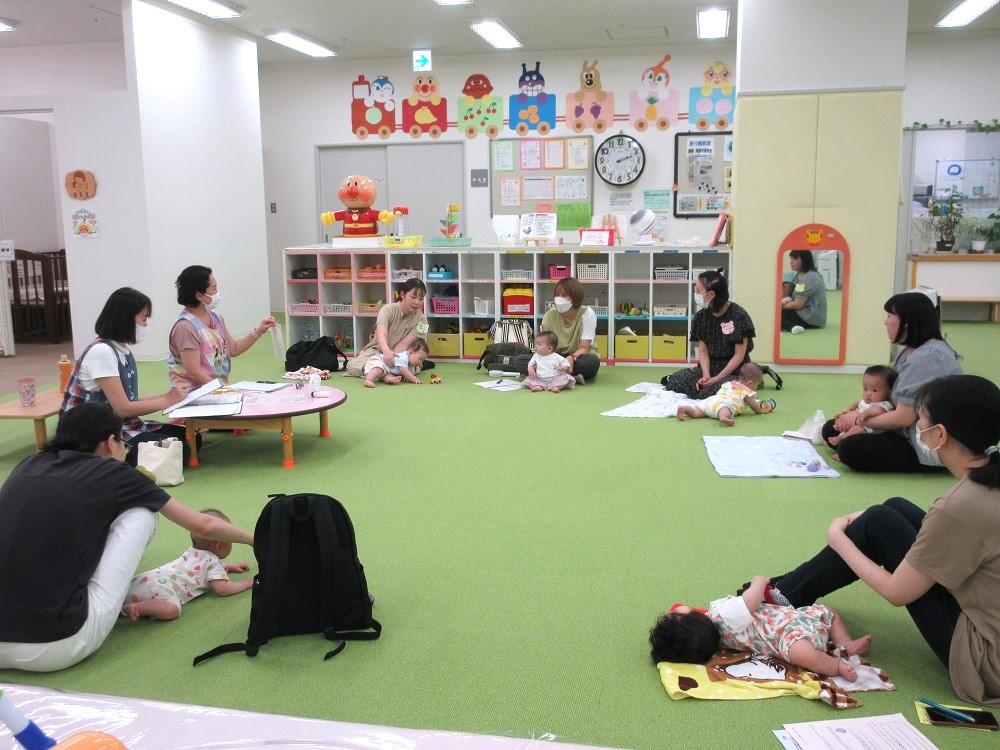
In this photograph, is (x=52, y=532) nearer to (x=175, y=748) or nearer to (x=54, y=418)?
(x=175, y=748)

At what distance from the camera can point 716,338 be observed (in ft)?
23.7

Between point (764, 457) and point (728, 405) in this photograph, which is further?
point (728, 405)

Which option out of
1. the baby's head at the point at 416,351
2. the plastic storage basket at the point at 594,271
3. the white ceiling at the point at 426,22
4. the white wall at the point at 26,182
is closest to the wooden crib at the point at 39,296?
the white wall at the point at 26,182

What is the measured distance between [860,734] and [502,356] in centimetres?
634

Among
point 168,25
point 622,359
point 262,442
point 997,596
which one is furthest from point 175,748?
point 168,25

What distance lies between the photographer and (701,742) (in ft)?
8.30

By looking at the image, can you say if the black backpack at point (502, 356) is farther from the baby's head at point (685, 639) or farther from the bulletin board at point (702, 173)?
the baby's head at point (685, 639)

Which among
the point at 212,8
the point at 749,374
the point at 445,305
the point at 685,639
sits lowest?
the point at 685,639

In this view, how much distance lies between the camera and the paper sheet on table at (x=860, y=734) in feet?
8.05

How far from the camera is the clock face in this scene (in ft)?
40.5

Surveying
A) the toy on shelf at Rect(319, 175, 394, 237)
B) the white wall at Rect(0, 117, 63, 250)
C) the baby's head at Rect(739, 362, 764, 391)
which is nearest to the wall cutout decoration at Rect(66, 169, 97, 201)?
the toy on shelf at Rect(319, 175, 394, 237)

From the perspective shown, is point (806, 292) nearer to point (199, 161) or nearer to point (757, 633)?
point (757, 633)

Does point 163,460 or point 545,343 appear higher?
point 545,343

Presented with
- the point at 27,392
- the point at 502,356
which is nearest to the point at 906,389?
the point at 502,356
